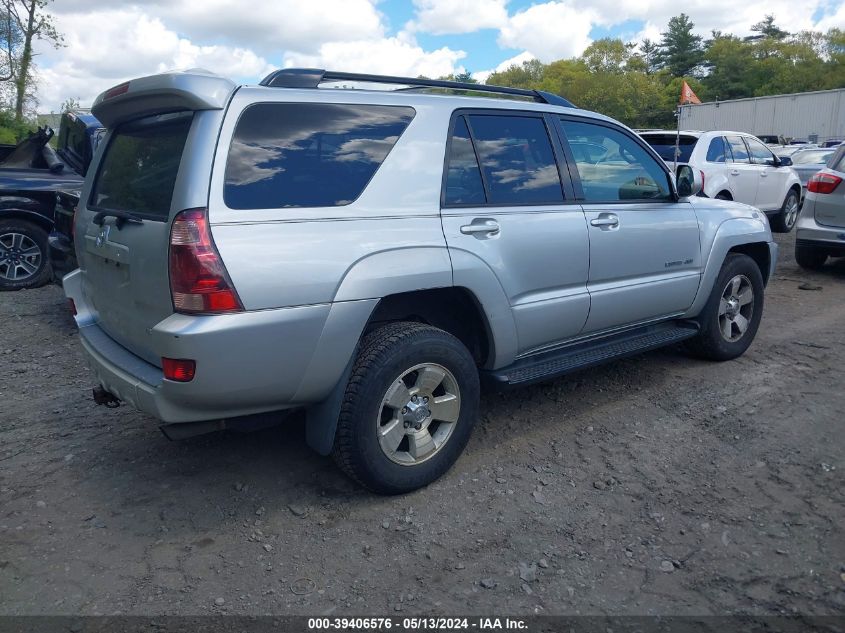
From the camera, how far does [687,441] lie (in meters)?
4.11

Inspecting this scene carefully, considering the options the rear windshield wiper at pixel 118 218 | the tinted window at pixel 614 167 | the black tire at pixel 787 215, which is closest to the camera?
the rear windshield wiper at pixel 118 218

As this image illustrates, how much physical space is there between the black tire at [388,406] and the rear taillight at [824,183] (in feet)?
23.0

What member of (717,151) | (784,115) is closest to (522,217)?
(717,151)

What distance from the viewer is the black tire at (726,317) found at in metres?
5.16

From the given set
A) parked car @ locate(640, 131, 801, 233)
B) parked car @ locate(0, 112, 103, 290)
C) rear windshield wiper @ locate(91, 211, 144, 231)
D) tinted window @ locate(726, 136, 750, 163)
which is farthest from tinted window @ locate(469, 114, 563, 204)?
tinted window @ locate(726, 136, 750, 163)

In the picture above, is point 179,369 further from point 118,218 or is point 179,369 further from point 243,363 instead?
point 118,218

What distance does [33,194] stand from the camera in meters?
7.77

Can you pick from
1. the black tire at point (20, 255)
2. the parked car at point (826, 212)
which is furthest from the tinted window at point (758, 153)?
the black tire at point (20, 255)

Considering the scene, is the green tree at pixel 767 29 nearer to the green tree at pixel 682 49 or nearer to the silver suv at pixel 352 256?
the green tree at pixel 682 49

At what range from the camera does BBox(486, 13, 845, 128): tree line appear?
58844 millimetres

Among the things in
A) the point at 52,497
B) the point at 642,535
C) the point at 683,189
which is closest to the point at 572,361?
the point at 642,535

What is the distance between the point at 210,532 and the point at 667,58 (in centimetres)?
8529

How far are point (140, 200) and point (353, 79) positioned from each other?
1.17 metres

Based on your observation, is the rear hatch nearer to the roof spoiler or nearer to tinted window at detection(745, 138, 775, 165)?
the roof spoiler
